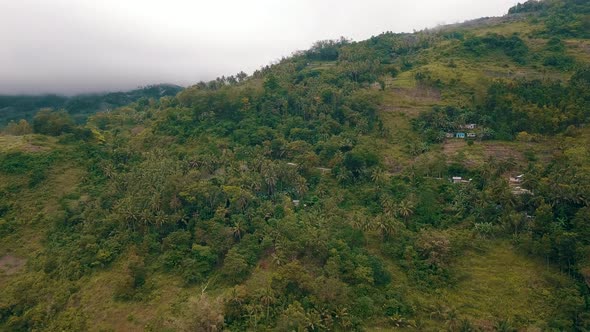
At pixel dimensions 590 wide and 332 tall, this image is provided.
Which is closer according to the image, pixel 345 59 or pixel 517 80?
pixel 517 80

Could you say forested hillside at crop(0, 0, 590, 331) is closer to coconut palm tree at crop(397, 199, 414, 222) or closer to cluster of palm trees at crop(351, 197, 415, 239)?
cluster of palm trees at crop(351, 197, 415, 239)

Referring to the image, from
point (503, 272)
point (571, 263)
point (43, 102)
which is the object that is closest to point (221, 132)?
point (503, 272)

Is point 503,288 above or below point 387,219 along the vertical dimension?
below

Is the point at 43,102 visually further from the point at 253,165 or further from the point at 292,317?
the point at 292,317

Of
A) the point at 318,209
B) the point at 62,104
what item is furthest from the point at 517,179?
the point at 62,104

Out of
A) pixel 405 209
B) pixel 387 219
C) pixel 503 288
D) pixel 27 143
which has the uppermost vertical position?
pixel 27 143

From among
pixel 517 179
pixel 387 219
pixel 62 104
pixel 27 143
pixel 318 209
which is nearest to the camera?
pixel 387 219

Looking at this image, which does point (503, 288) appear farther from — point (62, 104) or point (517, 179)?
point (62, 104)
